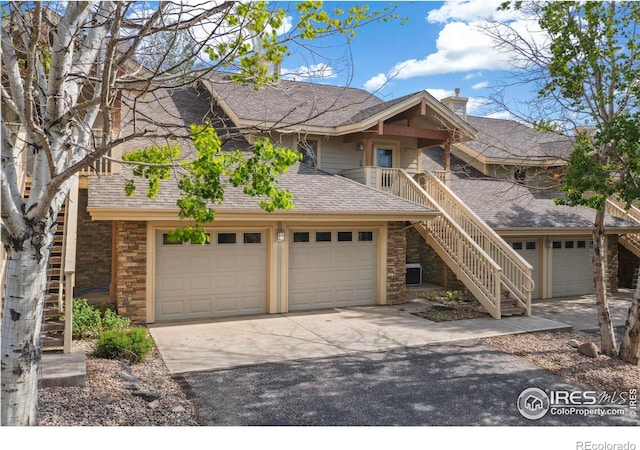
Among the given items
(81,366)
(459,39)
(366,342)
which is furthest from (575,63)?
(81,366)

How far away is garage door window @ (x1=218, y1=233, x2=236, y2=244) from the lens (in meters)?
10.7

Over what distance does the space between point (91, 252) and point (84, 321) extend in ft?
15.0

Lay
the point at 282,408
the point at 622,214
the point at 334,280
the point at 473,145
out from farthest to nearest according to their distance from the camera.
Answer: the point at 473,145, the point at 622,214, the point at 334,280, the point at 282,408

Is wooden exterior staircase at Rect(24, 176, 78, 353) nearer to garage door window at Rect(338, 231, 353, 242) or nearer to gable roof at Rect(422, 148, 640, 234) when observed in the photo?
garage door window at Rect(338, 231, 353, 242)

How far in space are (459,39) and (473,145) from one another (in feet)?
32.8

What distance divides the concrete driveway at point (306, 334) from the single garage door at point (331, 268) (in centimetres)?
52

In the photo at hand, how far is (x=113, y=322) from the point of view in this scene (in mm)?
8734

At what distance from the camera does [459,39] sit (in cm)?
892

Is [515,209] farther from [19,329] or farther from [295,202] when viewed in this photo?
[19,329]

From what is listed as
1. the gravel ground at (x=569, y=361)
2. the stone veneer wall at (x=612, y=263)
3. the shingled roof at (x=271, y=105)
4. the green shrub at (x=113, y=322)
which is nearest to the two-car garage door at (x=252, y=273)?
the green shrub at (x=113, y=322)

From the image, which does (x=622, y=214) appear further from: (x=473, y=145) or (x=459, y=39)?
(x=459, y=39)

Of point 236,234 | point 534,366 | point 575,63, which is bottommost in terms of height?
point 534,366

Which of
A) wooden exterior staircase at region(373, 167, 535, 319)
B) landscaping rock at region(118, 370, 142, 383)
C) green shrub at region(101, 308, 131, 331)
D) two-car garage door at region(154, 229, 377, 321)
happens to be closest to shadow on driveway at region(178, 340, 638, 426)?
landscaping rock at region(118, 370, 142, 383)

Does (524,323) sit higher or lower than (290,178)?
lower
